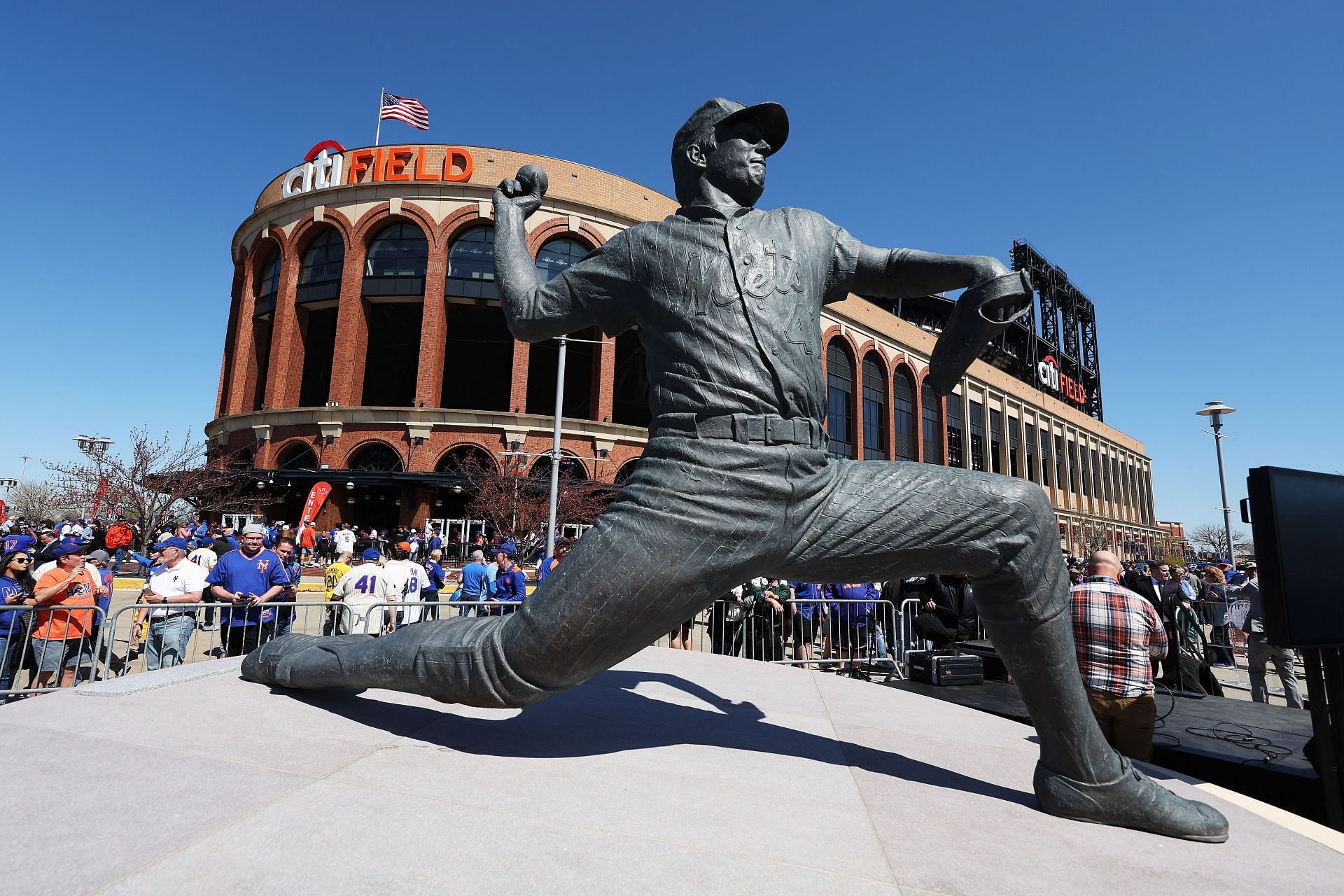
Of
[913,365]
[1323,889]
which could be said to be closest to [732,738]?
[1323,889]

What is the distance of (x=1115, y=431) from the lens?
223 feet

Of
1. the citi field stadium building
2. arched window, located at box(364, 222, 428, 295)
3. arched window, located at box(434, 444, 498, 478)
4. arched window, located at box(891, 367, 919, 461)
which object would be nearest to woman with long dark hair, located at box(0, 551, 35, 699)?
the citi field stadium building

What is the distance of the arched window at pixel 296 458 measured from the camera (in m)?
28.7

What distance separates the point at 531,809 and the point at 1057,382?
6547cm

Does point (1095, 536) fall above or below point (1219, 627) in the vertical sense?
above

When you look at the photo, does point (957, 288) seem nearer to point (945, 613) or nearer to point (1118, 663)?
point (1118, 663)

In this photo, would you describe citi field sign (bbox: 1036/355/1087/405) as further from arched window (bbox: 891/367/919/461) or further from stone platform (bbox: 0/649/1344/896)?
stone platform (bbox: 0/649/1344/896)

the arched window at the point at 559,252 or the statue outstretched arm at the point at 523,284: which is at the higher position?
the arched window at the point at 559,252

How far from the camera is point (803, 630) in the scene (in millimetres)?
8891

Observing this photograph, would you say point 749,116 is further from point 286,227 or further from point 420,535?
point 286,227

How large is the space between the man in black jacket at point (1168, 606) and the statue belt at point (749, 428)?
6.12m


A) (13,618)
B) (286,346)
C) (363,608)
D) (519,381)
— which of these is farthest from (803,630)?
(286,346)

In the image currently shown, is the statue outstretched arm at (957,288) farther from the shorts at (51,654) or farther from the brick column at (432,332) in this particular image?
the brick column at (432,332)

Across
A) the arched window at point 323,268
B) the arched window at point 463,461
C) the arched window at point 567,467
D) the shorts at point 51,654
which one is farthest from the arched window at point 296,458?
the shorts at point 51,654
